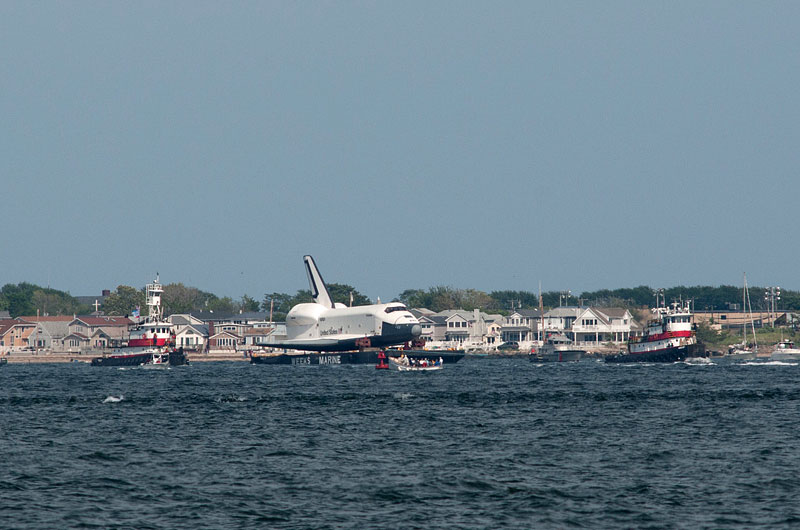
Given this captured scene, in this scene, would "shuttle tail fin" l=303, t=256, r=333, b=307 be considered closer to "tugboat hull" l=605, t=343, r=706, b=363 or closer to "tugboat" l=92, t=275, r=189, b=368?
"tugboat" l=92, t=275, r=189, b=368

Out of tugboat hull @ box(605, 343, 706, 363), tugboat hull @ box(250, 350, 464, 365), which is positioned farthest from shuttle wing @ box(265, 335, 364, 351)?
tugboat hull @ box(605, 343, 706, 363)

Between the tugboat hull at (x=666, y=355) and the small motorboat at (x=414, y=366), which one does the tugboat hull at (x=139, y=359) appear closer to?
the small motorboat at (x=414, y=366)

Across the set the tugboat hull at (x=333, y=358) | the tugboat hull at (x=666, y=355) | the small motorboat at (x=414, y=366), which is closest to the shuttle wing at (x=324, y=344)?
the tugboat hull at (x=333, y=358)

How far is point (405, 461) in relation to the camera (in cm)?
3819

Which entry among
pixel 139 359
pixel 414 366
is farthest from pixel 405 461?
pixel 139 359

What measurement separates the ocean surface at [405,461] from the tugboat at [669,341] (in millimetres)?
60899

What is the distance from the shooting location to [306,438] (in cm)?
4597

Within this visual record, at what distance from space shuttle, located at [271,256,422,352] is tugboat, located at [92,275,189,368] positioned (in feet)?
92.8

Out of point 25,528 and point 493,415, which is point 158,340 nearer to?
point 493,415

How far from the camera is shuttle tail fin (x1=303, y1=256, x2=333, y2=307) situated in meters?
187

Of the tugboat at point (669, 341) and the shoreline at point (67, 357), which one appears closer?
the tugboat at point (669, 341)

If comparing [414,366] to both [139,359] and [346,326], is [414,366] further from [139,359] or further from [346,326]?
[346,326]

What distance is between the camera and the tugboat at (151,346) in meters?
140

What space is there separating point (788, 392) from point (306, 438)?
4181 centimetres
